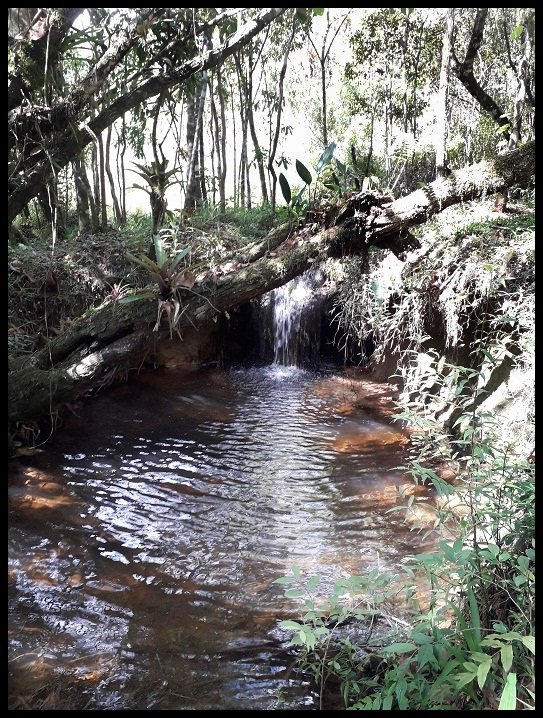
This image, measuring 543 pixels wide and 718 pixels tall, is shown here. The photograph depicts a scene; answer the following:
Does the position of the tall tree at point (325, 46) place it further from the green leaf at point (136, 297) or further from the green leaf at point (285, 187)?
the green leaf at point (136, 297)

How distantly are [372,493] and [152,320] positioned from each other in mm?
2828

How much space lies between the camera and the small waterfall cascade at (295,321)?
27.5 ft

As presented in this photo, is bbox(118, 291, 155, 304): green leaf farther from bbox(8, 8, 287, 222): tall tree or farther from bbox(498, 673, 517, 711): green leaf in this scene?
bbox(498, 673, 517, 711): green leaf

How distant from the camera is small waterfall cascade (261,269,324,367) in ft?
27.5

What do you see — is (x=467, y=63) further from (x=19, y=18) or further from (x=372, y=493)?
(x=372, y=493)

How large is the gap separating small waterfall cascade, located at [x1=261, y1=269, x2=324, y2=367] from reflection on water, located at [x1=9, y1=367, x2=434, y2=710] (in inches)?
95.5

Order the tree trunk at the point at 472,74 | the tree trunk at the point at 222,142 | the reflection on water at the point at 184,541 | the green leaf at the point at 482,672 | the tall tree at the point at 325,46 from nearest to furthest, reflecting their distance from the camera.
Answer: the green leaf at the point at 482,672 < the reflection on water at the point at 184,541 < the tree trunk at the point at 472,74 < the tree trunk at the point at 222,142 < the tall tree at the point at 325,46

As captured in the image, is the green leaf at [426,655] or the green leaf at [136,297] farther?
the green leaf at [136,297]

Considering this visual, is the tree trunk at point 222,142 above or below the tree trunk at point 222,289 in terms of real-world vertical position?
above

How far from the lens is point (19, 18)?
12.9 ft

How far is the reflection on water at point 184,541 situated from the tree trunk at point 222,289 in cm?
67

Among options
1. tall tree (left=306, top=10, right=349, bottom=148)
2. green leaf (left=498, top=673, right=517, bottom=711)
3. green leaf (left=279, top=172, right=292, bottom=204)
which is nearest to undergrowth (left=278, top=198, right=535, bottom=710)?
green leaf (left=498, top=673, right=517, bottom=711)

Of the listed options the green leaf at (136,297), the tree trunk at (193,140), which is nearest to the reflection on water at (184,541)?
the green leaf at (136,297)
